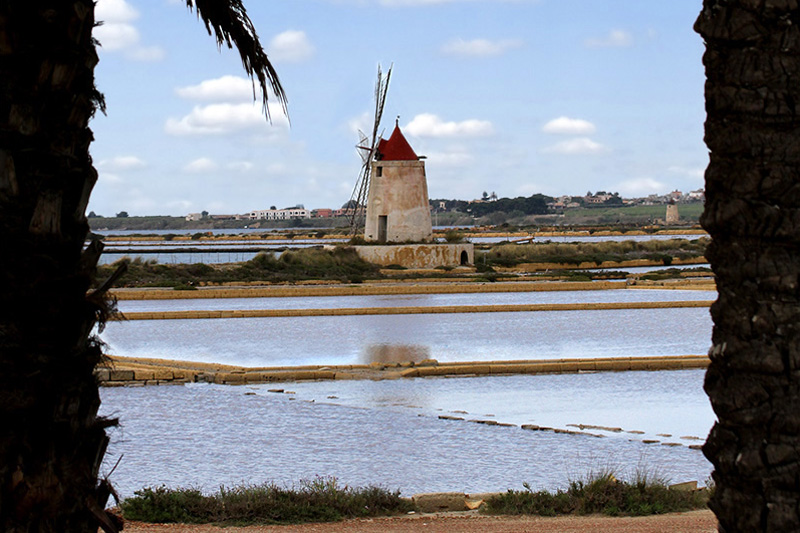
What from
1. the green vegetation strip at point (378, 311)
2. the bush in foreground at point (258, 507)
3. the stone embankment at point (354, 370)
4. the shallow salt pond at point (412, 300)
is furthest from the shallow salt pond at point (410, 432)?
the shallow salt pond at point (412, 300)

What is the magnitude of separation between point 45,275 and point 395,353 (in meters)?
12.2

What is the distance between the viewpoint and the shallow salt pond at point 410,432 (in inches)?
283

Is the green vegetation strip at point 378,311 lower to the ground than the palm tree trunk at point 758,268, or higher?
lower

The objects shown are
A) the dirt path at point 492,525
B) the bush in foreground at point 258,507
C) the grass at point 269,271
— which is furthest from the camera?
the grass at point 269,271

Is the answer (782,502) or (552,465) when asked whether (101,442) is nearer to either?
(782,502)

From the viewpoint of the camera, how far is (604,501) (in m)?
5.36

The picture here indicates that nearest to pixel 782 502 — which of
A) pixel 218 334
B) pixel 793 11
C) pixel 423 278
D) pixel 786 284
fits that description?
pixel 786 284

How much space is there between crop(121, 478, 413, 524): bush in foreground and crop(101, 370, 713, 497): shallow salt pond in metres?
1.01

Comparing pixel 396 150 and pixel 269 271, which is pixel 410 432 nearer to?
pixel 396 150

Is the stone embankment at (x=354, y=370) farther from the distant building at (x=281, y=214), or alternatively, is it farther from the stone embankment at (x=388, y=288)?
the distant building at (x=281, y=214)

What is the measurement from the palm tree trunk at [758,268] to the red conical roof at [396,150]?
87.4ft

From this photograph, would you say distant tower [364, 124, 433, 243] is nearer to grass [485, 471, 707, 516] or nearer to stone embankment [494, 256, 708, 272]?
stone embankment [494, 256, 708, 272]

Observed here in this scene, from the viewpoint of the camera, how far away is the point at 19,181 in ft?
8.13

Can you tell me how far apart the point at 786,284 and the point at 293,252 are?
30449mm
